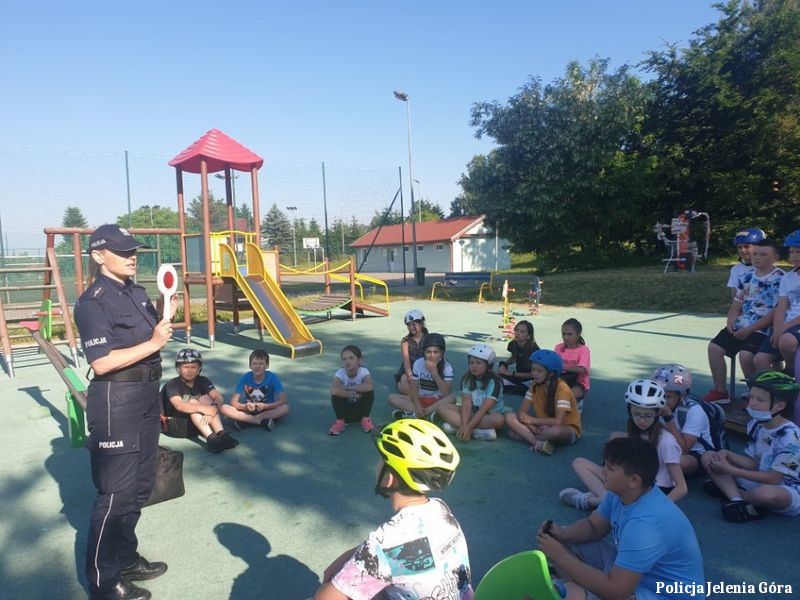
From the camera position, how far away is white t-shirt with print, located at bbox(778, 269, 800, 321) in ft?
15.1

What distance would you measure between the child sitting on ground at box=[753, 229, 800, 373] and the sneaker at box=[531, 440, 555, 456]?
6.88 ft

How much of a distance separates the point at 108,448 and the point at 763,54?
979 inches

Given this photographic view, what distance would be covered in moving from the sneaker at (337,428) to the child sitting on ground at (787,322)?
3881 mm

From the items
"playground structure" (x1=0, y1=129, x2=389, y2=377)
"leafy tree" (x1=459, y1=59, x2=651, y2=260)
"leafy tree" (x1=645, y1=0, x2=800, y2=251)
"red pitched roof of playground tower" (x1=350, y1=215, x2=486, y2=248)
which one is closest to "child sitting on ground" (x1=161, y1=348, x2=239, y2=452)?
"playground structure" (x1=0, y1=129, x2=389, y2=377)

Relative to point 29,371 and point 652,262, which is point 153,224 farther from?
point 652,262

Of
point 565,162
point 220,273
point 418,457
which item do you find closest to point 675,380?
point 418,457

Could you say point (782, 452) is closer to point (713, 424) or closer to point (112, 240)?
point (713, 424)

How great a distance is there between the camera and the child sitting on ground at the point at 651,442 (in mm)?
3357

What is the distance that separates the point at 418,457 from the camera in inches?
75.0

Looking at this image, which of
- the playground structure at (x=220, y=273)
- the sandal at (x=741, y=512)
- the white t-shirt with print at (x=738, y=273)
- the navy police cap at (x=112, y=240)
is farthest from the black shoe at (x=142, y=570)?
the playground structure at (x=220, y=273)

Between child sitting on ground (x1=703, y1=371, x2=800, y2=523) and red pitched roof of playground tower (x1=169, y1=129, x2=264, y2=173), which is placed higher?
red pitched roof of playground tower (x1=169, y1=129, x2=264, y2=173)

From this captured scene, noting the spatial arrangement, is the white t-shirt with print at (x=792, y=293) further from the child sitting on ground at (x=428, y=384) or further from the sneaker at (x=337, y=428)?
the sneaker at (x=337, y=428)

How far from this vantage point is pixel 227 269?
10.9 m

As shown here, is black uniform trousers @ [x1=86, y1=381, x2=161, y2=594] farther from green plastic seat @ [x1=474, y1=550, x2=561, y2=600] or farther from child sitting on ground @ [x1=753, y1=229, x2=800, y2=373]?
child sitting on ground @ [x1=753, y1=229, x2=800, y2=373]
